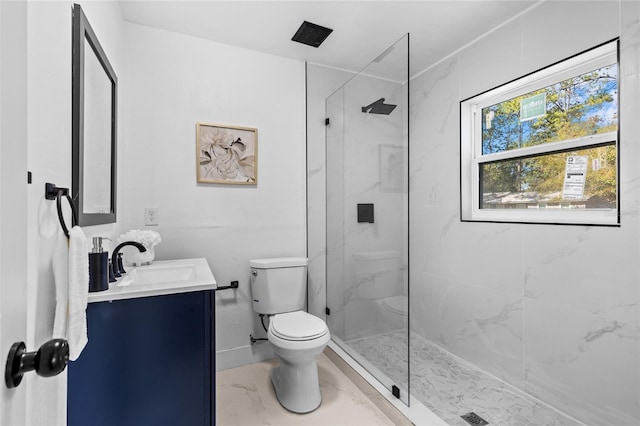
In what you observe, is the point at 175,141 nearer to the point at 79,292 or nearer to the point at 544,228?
the point at 79,292

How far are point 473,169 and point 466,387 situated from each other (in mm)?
1479

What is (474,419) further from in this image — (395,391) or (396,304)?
(396,304)

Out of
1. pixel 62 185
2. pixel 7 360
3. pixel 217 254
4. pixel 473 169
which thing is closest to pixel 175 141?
pixel 217 254

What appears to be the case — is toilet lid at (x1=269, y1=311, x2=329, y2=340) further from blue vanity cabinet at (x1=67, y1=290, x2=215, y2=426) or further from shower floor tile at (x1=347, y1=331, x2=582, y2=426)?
blue vanity cabinet at (x1=67, y1=290, x2=215, y2=426)

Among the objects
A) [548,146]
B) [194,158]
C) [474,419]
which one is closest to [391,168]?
[548,146]

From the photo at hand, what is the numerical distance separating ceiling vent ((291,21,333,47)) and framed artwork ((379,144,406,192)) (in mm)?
895

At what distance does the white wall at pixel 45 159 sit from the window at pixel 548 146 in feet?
7.39

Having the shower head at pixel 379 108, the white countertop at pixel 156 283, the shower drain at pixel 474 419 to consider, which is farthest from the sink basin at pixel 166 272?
the shower drain at pixel 474 419

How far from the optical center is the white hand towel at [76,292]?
791 mm

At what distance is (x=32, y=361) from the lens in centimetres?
45

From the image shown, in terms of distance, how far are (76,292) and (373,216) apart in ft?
5.18

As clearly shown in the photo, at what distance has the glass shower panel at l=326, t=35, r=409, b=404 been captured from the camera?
1856mm

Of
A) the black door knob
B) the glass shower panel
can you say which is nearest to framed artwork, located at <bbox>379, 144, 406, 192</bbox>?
the glass shower panel

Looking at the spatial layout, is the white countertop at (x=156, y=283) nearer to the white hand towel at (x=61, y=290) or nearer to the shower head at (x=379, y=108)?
the white hand towel at (x=61, y=290)
